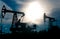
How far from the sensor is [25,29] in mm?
58906

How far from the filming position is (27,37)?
162 feet

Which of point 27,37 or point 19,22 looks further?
point 19,22

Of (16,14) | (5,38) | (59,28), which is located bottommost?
(5,38)

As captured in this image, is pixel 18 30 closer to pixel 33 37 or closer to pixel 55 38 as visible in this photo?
pixel 33 37

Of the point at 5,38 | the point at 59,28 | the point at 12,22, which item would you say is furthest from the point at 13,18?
the point at 59,28

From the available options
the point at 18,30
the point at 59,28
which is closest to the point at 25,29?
the point at 18,30

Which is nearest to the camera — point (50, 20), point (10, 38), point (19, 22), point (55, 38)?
point (55, 38)

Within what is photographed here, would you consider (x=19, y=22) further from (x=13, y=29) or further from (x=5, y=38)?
(x=5, y=38)

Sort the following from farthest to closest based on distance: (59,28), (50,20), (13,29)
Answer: (50,20) → (13,29) → (59,28)

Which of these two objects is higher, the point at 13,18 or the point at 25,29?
the point at 13,18

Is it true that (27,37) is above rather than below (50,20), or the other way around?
below

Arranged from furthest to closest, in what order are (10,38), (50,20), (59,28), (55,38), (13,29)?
(50,20) < (13,29) < (10,38) < (59,28) < (55,38)

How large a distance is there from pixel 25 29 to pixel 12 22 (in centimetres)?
564

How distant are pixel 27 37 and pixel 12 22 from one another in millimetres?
11679
